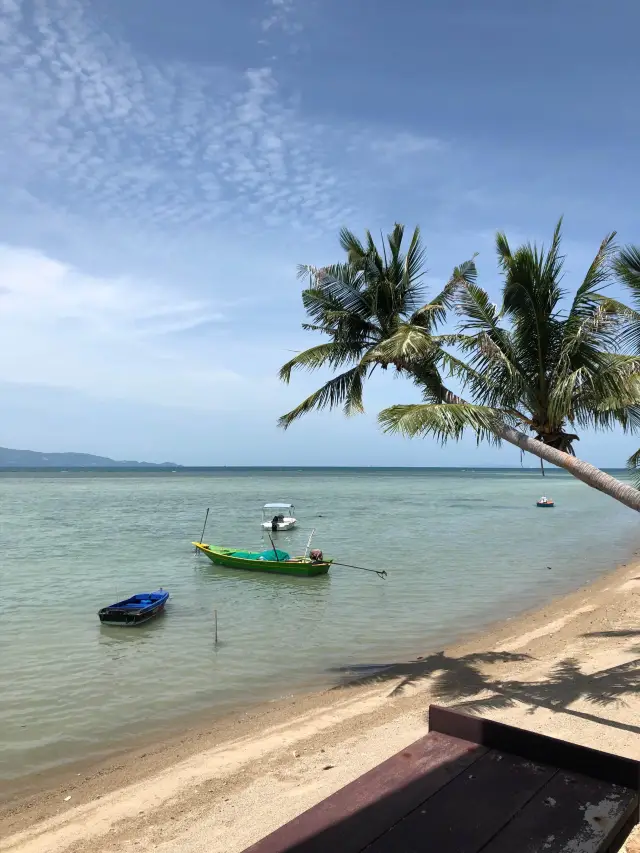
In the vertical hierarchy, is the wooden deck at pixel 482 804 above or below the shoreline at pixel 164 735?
above

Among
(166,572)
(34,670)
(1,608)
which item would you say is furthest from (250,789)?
(166,572)

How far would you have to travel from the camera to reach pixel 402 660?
1355 centimetres

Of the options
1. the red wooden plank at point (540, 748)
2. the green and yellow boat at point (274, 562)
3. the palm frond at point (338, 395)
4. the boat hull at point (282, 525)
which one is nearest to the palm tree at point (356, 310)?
the palm frond at point (338, 395)

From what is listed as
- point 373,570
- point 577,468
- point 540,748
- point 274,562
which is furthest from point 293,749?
point 373,570

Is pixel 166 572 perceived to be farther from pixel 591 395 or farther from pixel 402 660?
pixel 591 395

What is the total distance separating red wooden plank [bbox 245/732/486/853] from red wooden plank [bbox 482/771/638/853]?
49 cm

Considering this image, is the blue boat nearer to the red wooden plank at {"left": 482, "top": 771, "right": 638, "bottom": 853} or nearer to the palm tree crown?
the palm tree crown

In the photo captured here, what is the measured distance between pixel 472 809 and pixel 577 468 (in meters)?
5.58

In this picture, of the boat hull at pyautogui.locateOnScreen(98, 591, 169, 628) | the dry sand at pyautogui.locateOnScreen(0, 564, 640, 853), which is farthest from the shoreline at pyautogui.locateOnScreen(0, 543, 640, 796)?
the boat hull at pyautogui.locateOnScreen(98, 591, 169, 628)

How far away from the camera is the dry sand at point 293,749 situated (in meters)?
6.78

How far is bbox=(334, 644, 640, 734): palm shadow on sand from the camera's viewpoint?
9.05 meters

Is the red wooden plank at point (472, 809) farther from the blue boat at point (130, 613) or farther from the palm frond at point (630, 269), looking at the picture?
the blue boat at point (130, 613)

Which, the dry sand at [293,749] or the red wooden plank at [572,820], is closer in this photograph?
the red wooden plank at [572,820]

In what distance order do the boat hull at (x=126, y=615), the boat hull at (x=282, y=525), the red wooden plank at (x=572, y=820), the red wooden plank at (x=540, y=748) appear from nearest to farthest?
the red wooden plank at (x=572, y=820)
the red wooden plank at (x=540, y=748)
the boat hull at (x=126, y=615)
the boat hull at (x=282, y=525)
